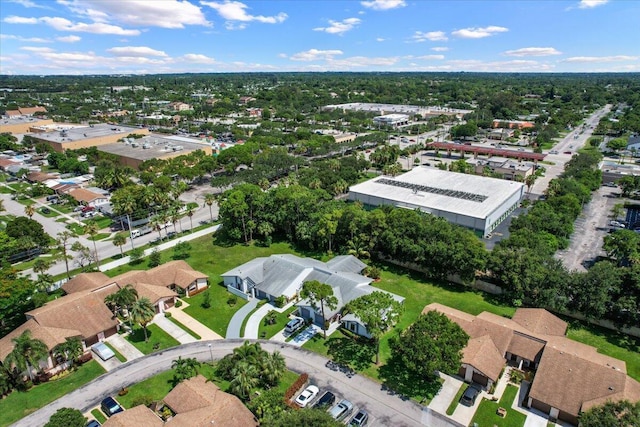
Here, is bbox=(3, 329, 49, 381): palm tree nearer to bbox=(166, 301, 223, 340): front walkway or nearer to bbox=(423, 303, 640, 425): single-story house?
bbox=(166, 301, 223, 340): front walkway

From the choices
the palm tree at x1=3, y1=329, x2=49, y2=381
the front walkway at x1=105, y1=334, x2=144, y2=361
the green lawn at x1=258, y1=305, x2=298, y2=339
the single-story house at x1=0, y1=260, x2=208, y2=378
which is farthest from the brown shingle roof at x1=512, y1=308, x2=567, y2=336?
the palm tree at x1=3, y1=329, x2=49, y2=381

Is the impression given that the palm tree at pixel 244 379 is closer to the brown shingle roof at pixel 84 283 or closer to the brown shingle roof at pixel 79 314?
the brown shingle roof at pixel 79 314

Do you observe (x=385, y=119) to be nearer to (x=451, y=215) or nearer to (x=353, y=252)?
(x=451, y=215)

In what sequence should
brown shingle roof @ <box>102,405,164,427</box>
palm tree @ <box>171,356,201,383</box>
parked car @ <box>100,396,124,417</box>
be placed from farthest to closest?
1. palm tree @ <box>171,356,201,383</box>
2. parked car @ <box>100,396,124,417</box>
3. brown shingle roof @ <box>102,405,164,427</box>

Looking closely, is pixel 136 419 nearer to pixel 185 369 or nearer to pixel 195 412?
pixel 195 412

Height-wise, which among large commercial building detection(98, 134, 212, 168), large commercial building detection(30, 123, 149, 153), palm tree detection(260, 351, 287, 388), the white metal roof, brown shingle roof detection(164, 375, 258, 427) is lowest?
brown shingle roof detection(164, 375, 258, 427)

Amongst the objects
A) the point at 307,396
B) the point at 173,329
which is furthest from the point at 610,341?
the point at 173,329

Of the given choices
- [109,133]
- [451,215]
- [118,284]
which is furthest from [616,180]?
[109,133]
